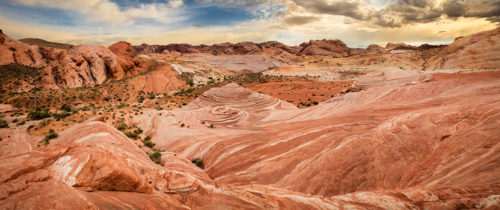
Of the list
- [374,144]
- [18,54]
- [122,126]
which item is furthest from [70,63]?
[374,144]

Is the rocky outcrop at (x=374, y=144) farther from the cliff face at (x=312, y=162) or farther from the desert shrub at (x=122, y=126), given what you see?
the desert shrub at (x=122, y=126)

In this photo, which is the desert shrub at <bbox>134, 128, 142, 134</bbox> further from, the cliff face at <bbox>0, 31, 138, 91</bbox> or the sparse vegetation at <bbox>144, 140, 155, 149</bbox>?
the cliff face at <bbox>0, 31, 138, 91</bbox>

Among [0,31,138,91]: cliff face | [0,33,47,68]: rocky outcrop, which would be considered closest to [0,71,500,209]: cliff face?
[0,31,138,91]: cliff face

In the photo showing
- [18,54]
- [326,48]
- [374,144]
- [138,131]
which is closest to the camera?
[374,144]

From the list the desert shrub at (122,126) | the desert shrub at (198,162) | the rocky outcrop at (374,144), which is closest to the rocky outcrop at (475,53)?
the rocky outcrop at (374,144)

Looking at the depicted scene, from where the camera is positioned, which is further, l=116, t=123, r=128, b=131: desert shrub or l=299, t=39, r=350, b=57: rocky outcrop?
l=299, t=39, r=350, b=57: rocky outcrop

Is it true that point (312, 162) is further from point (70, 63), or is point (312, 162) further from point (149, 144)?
point (70, 63)

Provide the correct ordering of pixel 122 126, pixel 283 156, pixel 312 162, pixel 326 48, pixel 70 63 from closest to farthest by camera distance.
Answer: pixel 312 162 < pixel 283 156 < pixel 122 126 < pixel 70 63 < pixel 326 48

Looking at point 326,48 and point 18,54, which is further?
point 326,48

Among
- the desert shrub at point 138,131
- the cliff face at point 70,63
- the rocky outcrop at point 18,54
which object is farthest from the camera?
the rocky outcrop at point 18,54

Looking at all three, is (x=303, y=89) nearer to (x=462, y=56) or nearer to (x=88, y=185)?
(x=88, y=185)

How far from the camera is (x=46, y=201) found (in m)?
3.07

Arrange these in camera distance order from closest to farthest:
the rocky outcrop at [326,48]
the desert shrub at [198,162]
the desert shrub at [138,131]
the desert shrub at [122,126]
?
the desert shrub at [198,162], the desert shrub at [138,131], the desert shrub at [122,126], the rocky outcrop at [326,48]

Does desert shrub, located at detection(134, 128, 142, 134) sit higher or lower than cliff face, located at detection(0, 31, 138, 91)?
lower
